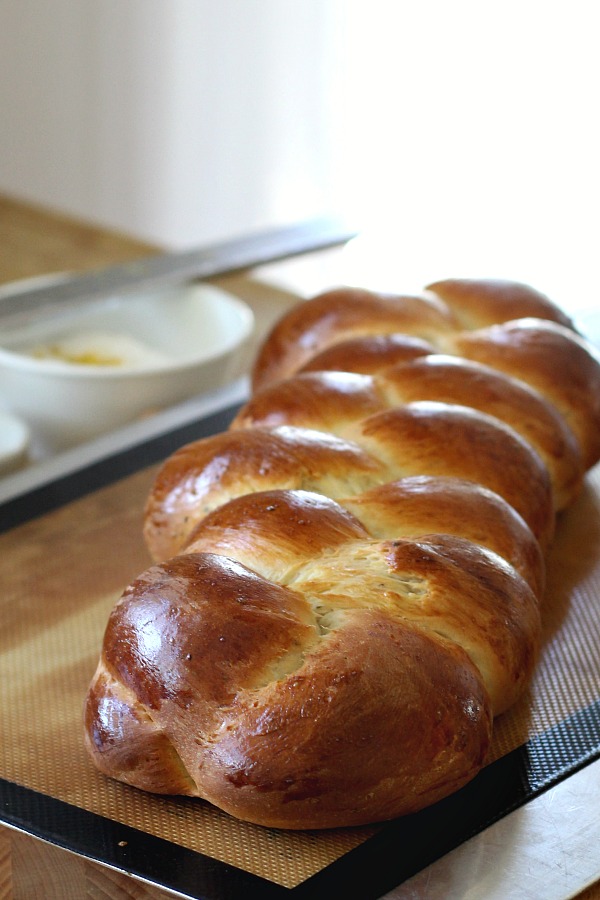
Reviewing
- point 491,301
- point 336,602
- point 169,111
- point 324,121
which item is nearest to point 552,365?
point 491,301

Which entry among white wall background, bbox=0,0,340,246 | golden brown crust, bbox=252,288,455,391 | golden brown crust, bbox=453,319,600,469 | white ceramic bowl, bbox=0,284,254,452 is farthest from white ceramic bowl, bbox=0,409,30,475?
white wall background, bbox=0,0,340,246

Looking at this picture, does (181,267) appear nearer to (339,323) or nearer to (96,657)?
(339,323)

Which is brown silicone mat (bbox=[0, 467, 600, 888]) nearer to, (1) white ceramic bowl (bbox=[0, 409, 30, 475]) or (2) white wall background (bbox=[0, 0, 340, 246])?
(1) white ceramic bowl (bbox=[0, 409, 30, 475])

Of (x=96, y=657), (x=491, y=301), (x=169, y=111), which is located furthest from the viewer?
(x=169, y=111)

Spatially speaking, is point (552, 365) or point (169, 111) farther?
point (169, 111)

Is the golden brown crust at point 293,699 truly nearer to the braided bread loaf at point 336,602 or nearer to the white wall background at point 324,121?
the braided bread loaf at point 336,602

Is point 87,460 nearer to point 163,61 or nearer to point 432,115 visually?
point 432,115

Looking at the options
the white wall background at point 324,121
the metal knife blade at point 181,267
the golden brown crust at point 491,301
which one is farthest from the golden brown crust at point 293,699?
the white wall background at point 324,121
